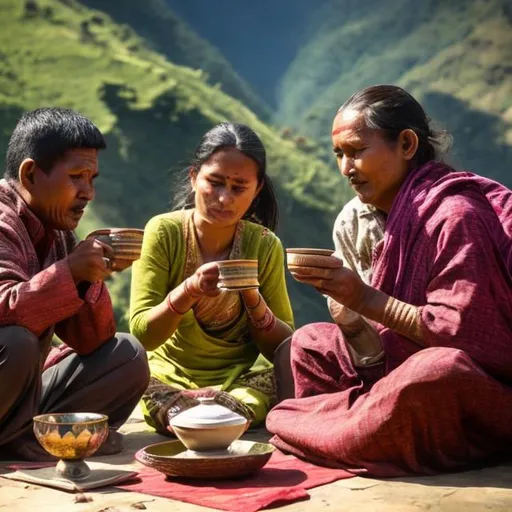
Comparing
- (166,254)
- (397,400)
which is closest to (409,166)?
(397,400)

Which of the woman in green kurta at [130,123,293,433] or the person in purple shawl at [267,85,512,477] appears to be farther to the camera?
the woman in green kurta at [130,123,293,433]

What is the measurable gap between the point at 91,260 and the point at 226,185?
1353 mm

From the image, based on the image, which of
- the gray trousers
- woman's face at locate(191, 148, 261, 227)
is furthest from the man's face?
woman's face at locate(191, 148, 261, 227)

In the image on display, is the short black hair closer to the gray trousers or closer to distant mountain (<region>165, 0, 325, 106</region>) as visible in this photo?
the gray trousers

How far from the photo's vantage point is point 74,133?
16.9ft

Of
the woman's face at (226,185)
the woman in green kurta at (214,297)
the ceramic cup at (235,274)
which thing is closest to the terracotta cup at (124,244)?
the ceramic cup at (235,274)

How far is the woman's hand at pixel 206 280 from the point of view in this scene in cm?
521

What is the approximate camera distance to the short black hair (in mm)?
5125

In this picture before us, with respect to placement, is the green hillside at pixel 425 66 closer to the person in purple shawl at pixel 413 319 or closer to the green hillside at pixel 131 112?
the green hillside at pixel 131 112

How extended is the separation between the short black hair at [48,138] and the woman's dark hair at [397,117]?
4.29 ft

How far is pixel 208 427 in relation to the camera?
430 centimetres

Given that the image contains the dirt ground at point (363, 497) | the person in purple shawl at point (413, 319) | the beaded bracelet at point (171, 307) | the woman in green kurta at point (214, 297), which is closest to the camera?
the dirt ground at point (363, 497)

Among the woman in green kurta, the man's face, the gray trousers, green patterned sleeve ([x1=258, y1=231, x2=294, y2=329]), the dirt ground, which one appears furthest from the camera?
green patterned sleeve ([x1=258, y1=231, x2=294, y2=329])

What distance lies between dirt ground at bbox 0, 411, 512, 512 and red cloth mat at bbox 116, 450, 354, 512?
46 millimetres
